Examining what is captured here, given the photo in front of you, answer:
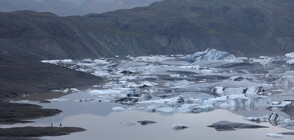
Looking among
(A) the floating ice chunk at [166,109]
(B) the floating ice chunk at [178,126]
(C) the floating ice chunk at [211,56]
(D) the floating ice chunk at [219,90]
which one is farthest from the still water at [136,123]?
(C) the floating ice chunk at [211,56]

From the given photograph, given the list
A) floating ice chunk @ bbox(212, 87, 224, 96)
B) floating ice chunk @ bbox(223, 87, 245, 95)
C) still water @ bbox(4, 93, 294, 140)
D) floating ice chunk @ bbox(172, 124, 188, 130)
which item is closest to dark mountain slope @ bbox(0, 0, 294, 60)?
floating ice chunk @ bbox(212, 87, 224, 96)

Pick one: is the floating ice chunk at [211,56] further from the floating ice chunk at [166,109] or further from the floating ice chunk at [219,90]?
the floating ice chunk at [166,109]

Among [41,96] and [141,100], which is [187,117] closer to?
[141,100]

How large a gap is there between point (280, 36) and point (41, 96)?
87589mm

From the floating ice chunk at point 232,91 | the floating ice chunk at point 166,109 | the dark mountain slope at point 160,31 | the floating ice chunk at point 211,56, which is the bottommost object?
the floating ice chunk at point 166,109

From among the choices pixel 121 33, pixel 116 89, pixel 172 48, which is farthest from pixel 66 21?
pixel 116 89

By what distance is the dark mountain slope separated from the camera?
81.4m

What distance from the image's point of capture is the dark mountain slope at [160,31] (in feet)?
267

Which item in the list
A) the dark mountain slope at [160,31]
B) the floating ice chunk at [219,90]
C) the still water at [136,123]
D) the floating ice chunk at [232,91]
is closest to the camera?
the still water at [136,123]

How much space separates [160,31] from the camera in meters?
106

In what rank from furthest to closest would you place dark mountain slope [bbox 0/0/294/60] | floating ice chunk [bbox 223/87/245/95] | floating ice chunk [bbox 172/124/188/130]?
dark mountain slope [bbox 0/0/294/60] < floating ice chunk [bbox 223/87/245/95] < floating ice chunk [bbox 172/124/188/130]

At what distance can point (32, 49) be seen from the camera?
77312mm

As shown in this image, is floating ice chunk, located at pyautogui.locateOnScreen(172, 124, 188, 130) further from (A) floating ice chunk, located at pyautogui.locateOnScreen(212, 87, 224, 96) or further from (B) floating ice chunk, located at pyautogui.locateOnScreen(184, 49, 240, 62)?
(B) floating ice chunk, located at pyautogui.locateOnScreen(184, 49, 240, 62)

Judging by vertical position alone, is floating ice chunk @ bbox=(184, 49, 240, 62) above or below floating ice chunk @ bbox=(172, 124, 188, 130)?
above
